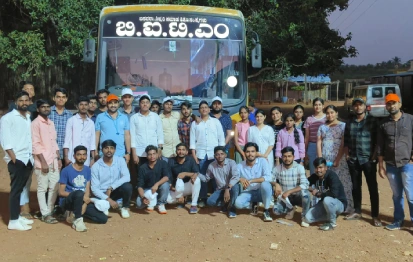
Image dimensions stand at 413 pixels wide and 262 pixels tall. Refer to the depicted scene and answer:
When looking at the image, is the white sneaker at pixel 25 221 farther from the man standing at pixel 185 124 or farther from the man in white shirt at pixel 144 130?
the man standing at pixel 185 124

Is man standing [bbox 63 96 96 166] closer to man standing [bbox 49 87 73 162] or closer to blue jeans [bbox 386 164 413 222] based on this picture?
man standing [bbox 49 87 73 162]

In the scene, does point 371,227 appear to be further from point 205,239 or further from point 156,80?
point 156,80

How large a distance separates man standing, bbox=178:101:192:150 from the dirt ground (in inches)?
48.3

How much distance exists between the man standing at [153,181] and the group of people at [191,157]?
15mm

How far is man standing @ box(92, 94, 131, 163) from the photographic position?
6.77m

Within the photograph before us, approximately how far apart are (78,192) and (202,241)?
168 centimetres

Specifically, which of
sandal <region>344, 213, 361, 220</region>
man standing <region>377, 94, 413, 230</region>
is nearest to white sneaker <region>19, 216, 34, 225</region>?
sandal <region>344, 213, 361, 220</region>

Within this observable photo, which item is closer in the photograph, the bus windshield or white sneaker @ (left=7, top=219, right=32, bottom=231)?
white sneaker @ (left=7, top=219, right=32, bottom=231)

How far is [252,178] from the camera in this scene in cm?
678

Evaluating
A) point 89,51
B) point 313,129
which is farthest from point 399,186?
point 89,51

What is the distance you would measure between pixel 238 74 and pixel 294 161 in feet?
6.80

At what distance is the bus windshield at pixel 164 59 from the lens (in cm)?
781

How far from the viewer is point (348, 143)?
638 cm

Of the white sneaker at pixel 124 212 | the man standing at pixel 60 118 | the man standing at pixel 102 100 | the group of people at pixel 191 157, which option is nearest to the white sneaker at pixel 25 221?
the group of people at pixel 191 157
